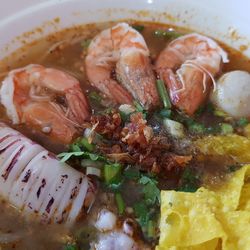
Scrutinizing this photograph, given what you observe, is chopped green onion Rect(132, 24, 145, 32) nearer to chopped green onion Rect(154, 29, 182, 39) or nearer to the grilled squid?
chopped green onion Rect(154, 29, 182, 39)

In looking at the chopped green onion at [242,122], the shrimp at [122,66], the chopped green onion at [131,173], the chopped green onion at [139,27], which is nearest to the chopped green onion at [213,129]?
the chopped green onion at [242,122]

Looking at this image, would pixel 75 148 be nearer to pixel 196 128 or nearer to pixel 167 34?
pixel 196 128

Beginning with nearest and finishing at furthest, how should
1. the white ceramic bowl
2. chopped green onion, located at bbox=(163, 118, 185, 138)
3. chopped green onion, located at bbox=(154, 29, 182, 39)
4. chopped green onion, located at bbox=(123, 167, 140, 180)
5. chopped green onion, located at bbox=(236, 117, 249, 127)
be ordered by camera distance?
1. chopped green onion, located at bbox=(123, 167, 140, 180)
2. chopped green onion, located at bbox=(163, 118, 185, 138)
3. chopped green onion, located at bbox=(236, 117, 249, 127)
4. the white ceramic bowl
5. chopped green onion, located at bbox=(154, 29, 182, 39)

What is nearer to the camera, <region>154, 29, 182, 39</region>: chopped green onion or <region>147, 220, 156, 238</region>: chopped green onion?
<region>147, 220, 156, 238</region>: chopped green onion

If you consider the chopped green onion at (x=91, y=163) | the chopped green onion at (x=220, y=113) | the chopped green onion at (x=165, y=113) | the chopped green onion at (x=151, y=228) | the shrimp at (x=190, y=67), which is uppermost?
the shrimp at (x=190, y=67)

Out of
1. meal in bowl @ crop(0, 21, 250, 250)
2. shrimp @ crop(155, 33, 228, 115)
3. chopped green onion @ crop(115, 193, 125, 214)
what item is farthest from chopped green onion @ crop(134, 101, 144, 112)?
chopped green onion @ crop(115, 193, 125, 214)

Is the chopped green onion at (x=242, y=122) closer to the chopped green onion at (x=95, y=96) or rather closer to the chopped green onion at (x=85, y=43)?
the chopped green onion at (x=95, y=96)

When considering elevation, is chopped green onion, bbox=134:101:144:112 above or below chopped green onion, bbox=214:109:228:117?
above

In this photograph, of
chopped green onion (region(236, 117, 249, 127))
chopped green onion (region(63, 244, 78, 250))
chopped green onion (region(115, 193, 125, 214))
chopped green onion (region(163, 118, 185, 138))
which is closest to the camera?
chopped green onion (region(63, 244, 78, 250))
